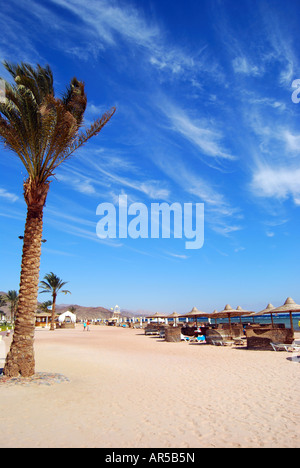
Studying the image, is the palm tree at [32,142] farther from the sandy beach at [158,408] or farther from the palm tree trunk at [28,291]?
the sandy beach at [158,408]

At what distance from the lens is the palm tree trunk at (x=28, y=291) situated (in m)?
8.09

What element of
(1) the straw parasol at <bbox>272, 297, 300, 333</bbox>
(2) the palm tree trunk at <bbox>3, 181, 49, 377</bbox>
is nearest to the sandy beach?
(2) the palm tree trunk at <bbox>3, 181, 49, 377</bbox>

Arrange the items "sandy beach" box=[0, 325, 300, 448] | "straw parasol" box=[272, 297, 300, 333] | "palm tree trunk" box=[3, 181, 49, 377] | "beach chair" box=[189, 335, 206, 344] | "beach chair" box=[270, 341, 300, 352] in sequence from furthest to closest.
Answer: "beach chair" box=[189, 335, 206, 344] < "straw parasol" box=[272, 297, 300, 333] < "beach chair" box=[270, 341, 300, 352] < "palm tree trunk" box=[3, 181, 49, 377] < "sandy beach" box=[0, 325, 300, 448]

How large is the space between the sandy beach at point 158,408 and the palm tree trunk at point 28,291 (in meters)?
0.89

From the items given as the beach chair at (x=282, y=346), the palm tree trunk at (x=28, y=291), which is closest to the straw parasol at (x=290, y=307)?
the beach chair at (x=282, y=346)

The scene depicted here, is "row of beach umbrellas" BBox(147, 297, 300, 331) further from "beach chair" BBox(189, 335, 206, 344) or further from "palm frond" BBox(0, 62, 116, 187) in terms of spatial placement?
"palm frond" BBox(0, 62, 116, 187)

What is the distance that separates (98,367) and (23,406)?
5.11m

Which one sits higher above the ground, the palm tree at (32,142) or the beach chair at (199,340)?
the palm tree at (32,142)

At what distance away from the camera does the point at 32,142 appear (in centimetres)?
886

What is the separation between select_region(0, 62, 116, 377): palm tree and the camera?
27.2 ft

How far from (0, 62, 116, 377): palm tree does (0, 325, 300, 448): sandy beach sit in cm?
155
